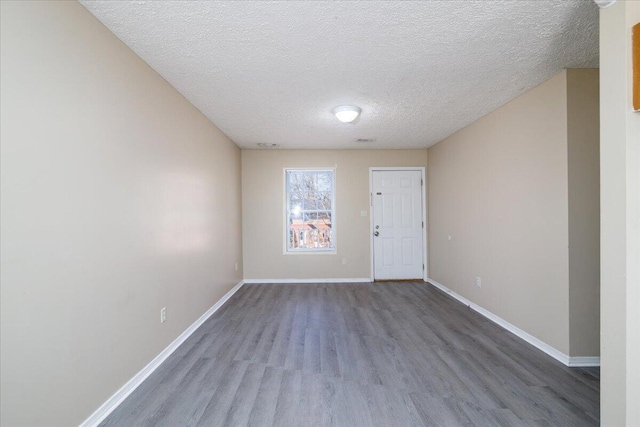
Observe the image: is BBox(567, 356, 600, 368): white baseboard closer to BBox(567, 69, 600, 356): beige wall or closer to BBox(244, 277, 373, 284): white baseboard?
BBox(567, 69, 600, 356): beige wall

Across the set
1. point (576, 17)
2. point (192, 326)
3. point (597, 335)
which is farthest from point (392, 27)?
point (192, 326)

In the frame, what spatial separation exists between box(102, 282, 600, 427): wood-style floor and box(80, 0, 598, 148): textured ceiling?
2.45 metres

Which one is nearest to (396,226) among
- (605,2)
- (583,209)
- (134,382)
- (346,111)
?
(346,111)

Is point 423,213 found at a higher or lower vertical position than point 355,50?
lower

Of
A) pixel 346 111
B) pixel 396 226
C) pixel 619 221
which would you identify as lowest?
pixel 396 226

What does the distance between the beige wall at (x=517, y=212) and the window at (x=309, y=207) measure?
2.11m

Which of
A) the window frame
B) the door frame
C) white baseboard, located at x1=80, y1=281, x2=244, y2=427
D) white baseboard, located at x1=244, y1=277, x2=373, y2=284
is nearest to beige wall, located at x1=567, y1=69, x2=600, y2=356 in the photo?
the door frame

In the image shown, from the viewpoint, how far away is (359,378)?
1960 mm

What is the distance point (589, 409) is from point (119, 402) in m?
3.08

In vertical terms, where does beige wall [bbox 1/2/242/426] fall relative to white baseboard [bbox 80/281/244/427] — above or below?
above

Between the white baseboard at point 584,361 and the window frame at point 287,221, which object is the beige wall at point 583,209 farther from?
the window frame at point 287,221

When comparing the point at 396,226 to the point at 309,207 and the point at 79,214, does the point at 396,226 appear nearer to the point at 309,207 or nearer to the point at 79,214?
the point at 309,207

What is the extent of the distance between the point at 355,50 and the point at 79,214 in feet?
6.74

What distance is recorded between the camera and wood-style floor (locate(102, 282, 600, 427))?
5.23 ft
